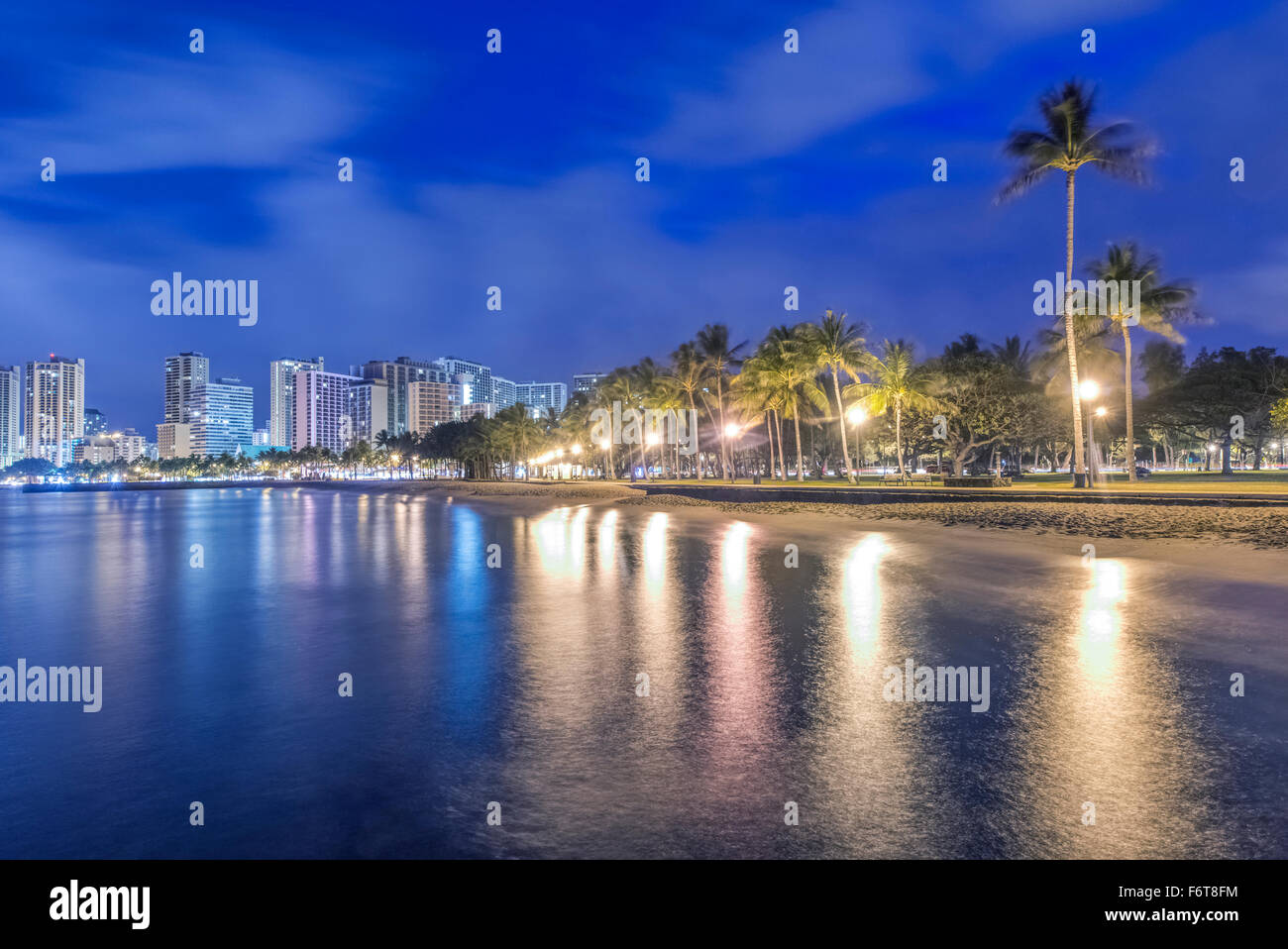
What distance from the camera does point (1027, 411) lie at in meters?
57.6

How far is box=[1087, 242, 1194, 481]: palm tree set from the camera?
117ft

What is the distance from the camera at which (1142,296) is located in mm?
36750

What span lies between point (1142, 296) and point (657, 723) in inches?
1673

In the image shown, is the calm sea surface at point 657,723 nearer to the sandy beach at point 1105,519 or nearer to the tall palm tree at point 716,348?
the sandy beach at point 1105,519

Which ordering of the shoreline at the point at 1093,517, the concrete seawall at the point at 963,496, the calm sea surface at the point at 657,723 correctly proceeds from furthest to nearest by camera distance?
the concrete seawall at the point at 963,496
the shoreline at the point at 1093,517
the calm sea surface at the point at 657,723

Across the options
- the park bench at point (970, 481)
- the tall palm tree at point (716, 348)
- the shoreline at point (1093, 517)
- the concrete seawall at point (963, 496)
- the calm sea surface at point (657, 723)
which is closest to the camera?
the calm sea surface at point (657, 723)

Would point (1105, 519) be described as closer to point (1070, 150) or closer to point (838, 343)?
point (1070, 150)

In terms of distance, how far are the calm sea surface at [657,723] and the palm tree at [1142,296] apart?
29407 mm

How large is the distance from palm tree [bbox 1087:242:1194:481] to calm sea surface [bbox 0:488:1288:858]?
29.4m

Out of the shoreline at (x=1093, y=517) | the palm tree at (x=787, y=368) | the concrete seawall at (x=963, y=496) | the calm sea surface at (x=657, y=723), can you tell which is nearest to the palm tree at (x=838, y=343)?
the palm tree at (x=787, y=368)

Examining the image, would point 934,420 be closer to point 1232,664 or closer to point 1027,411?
point 1027,411

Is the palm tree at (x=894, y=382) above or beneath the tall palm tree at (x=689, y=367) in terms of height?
beneath

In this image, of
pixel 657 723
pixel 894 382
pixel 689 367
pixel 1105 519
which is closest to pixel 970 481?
pixel 1105 519

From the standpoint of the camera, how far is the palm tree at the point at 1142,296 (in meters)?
35.8
